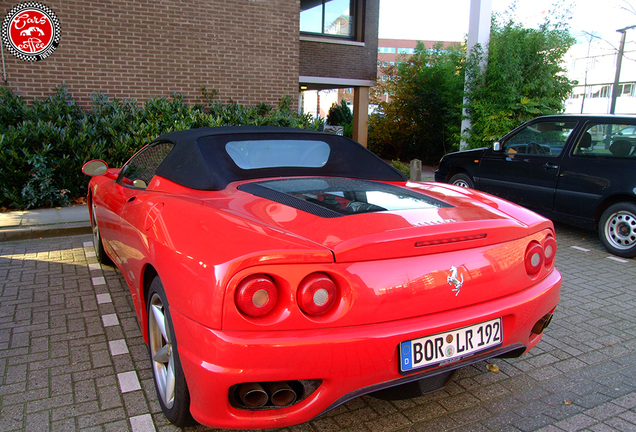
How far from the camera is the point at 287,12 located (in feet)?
33.0

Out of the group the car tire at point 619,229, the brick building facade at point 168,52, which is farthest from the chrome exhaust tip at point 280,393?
the brick building facade at point 168,52

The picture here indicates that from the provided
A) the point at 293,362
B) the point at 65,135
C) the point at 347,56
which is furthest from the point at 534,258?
the point at 347,56

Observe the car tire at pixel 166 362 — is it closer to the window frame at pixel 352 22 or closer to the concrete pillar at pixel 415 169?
the concrete pillar at pixel 415 169

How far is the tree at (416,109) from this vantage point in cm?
1525

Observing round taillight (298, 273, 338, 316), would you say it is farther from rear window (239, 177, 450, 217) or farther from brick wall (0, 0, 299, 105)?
brick wall (0, 0, 299, 105)

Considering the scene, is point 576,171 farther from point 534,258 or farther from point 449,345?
point 449,345

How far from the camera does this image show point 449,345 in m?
1.99

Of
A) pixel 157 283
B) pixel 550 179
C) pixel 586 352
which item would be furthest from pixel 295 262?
pixel 550 179

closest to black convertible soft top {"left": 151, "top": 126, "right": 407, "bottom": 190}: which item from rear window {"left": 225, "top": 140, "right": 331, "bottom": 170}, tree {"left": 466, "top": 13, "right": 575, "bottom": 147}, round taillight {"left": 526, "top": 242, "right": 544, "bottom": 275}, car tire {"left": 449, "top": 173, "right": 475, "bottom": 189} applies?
rear window {"left": 225, "top": 140, "right": 331, "bottom": 170}

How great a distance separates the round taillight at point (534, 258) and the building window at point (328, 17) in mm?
14495

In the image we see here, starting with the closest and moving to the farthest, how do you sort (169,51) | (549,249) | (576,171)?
(549,249) < (576,171) < (169,51)

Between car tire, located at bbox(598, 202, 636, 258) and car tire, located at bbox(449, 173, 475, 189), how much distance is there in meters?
2.23

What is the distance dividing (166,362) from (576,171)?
556 centimetres

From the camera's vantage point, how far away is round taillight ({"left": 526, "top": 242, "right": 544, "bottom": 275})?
90.8 inches
